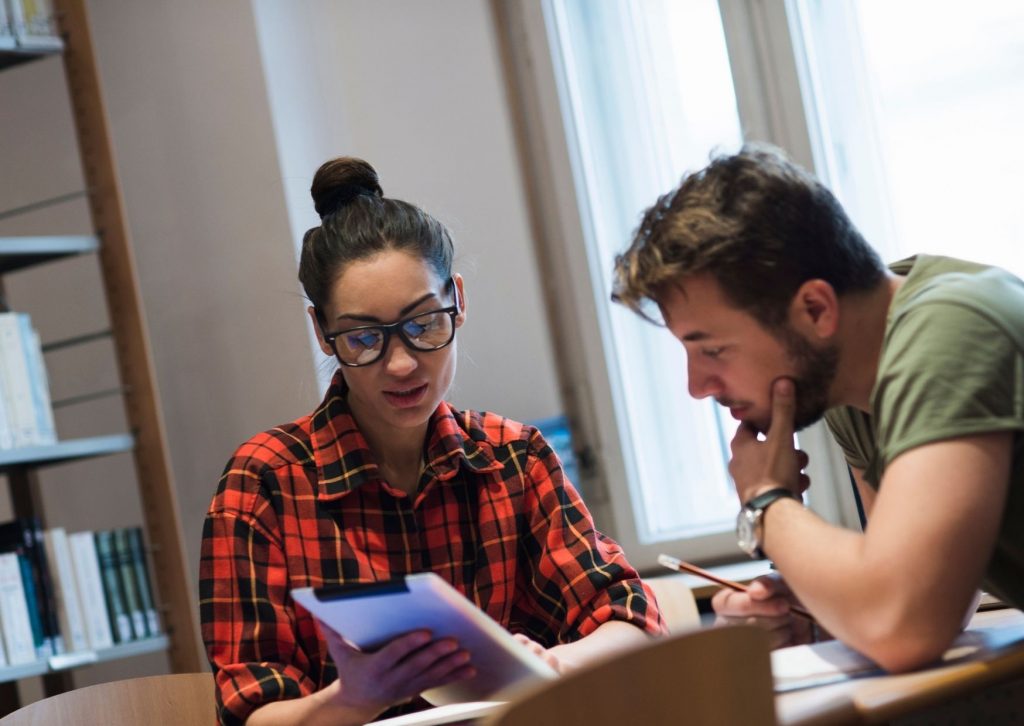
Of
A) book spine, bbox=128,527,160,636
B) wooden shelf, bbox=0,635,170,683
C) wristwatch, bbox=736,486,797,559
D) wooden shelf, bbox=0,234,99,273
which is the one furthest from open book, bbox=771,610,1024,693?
wooden shelf, bbox=0,234,99,273

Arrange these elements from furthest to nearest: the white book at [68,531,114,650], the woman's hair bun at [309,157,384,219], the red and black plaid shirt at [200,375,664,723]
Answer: the white book at [68,531,114,650], the woman's hair bun at [309,157,384,219], the red and black plaid shirt at [200,375,664,723]

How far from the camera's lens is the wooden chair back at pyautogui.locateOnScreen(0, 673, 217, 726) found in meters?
1.82

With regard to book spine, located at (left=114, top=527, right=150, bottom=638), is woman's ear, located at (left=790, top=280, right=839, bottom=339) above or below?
above

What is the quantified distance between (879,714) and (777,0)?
2333mm

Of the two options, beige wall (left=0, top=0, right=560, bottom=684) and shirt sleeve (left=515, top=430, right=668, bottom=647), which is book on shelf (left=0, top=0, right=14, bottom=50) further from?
shirt sleeve (left=515, top=430, right=668, bottom=647)

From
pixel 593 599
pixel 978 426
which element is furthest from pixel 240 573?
pixel 978 426

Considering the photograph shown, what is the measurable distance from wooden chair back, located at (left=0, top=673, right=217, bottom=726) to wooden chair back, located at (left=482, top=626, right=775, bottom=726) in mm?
1003

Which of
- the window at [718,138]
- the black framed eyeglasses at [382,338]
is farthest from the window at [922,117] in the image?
the black framed eyeglasses at [382,338]

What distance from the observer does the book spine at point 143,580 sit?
10.1 ft

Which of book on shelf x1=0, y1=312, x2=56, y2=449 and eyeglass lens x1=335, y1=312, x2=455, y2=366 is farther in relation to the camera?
book on shelf x1=0, y1=312, x2=56, y2=449

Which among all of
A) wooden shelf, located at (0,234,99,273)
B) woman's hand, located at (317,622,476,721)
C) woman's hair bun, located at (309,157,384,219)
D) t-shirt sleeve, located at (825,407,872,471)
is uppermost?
wooden shelf, located at (0,234,99,273)

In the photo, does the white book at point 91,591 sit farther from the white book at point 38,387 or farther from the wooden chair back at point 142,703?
the wooden chair back at point 142,703

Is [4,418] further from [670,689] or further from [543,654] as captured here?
[670,689]

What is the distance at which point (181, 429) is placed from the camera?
11.4ft
